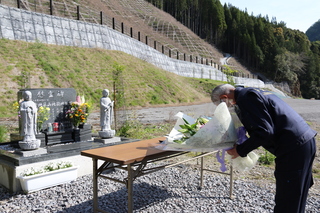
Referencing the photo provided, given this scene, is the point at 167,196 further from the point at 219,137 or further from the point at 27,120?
the point at 27,120

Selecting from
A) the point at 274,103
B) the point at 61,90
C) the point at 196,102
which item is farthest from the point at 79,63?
the point at 274,103

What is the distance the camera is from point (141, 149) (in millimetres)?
3520

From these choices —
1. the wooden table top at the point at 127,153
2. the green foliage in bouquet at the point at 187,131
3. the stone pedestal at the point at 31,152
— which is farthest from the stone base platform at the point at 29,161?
the green foliage in bouquet at the point at 187,131

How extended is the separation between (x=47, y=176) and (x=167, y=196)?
6.90ft

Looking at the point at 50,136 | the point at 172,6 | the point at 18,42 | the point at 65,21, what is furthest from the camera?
the point at 172,6

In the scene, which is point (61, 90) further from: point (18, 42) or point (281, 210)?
point (18, 42)

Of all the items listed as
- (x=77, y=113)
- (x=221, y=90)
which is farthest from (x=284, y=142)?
(x=77, y=113)

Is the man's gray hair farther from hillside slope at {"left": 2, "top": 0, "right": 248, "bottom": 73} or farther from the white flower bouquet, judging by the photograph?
hillside slope at {"left": 2, "top": 0, "right": 248, "bottom": 73}

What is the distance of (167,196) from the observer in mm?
4277

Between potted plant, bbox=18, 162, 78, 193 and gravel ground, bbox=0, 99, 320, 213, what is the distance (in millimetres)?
100

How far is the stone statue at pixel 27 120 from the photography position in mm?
4785

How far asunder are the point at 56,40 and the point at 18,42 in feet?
9.68

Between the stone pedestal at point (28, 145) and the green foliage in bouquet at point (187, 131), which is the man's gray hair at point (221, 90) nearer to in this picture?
the green foliage in bouquet at point (187, 131)

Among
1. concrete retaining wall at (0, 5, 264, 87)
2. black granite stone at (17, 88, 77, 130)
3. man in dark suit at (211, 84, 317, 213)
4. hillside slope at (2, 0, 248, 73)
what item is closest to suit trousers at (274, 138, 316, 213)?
Result: man in dark suit at (211, 84, 317, 213)
